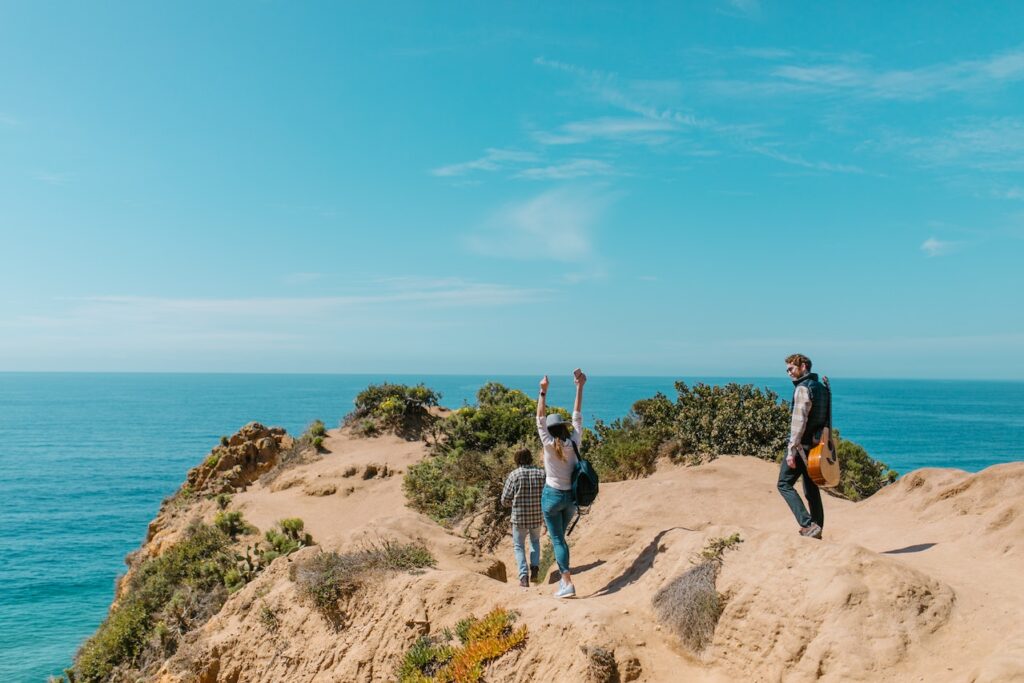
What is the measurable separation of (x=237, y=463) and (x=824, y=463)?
25.9 meters

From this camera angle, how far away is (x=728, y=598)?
27.8 ft

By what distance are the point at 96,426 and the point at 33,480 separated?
52.9m

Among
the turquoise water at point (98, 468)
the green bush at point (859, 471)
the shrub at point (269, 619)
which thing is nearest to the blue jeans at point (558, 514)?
the shrub at point (269, 619)

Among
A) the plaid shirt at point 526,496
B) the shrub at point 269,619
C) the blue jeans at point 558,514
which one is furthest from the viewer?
the shrub at point 269,619

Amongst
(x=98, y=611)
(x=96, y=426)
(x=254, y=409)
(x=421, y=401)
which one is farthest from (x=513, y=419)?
(x=254, y=409)

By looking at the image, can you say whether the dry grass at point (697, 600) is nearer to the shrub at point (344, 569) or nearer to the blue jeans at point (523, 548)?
the blue jeans at point (523, 548)

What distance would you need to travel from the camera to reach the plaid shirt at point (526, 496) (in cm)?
1053

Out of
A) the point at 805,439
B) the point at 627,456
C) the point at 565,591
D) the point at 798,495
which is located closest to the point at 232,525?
the point at 627,456

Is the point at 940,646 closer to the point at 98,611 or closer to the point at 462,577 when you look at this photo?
the point at 462,577

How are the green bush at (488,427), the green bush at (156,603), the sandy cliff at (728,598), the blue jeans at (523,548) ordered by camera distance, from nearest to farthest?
the sandy cliff at (728,598), the blue jeans at (523,548), the green bush at (156,603), the green bush at (488,427)

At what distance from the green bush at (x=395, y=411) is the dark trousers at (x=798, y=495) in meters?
24.3

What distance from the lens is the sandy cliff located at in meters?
7.21

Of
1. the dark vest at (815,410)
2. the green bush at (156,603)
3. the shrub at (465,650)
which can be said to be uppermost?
the dark vest at (815,410)

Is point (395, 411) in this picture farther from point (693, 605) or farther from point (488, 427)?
point (693, 605)
